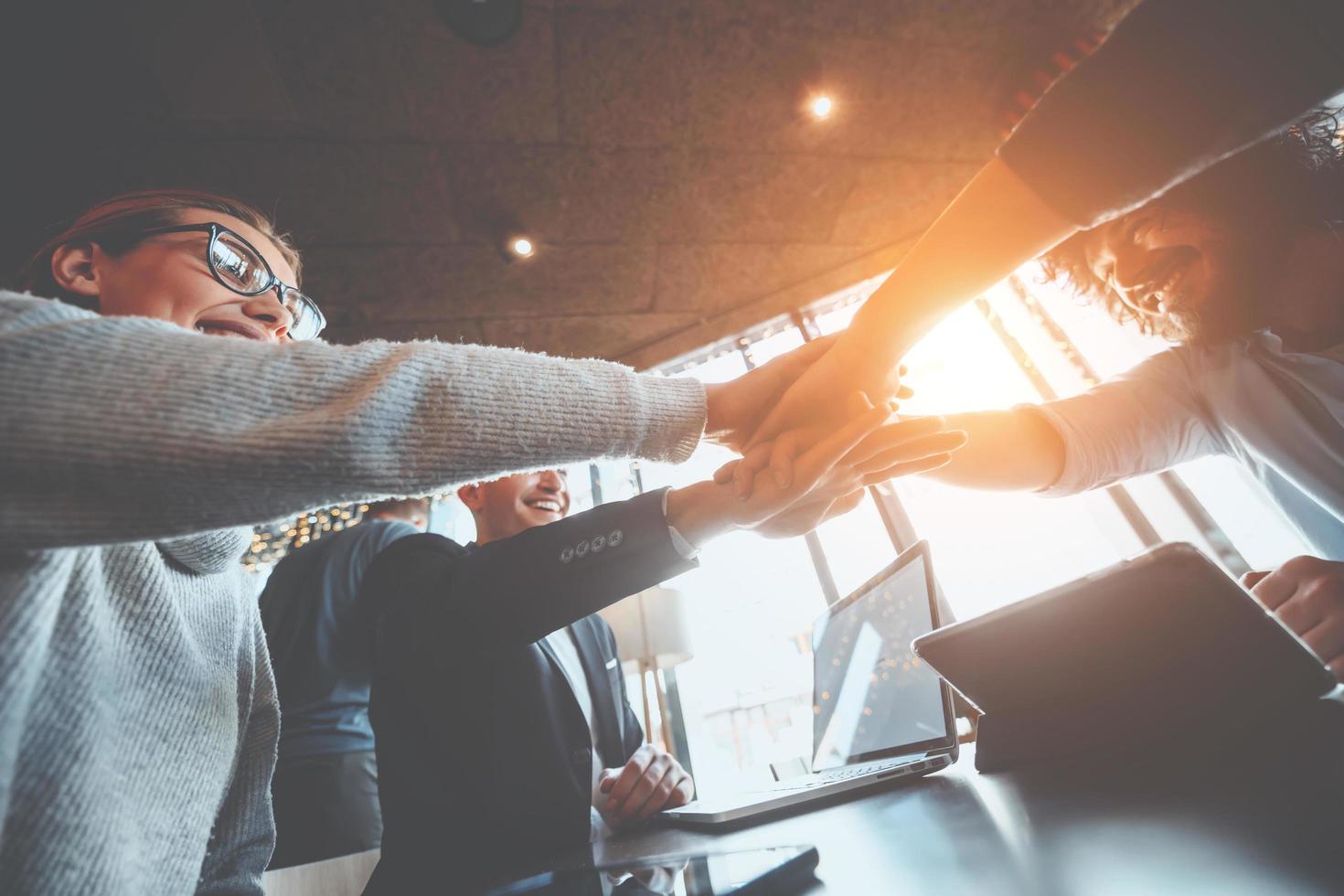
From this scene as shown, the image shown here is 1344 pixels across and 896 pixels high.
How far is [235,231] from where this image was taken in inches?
36.8

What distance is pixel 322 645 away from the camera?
1678mm

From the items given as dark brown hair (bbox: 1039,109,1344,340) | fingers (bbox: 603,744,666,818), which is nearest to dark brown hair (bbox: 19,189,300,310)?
fingers (bbox: 603,744,666,818)

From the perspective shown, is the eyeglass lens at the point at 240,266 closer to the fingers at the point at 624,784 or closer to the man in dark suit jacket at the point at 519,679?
the man in dark suit jacket at the point at 519,679

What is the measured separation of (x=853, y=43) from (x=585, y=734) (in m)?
3.30

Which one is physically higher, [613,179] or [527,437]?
[613,179]

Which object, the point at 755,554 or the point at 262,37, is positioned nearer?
the point at 262,37

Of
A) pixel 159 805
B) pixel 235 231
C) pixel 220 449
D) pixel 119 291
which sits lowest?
pixel 159 805

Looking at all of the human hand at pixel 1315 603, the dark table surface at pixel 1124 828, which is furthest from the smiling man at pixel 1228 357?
the dark table surface at pixel 1124 828

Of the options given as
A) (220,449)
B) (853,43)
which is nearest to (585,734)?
(220,449)

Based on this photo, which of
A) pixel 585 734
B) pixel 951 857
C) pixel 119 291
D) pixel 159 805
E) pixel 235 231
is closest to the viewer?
pixel 951 857

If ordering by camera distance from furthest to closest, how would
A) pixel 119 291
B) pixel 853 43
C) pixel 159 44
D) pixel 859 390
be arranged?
pixel 853 43 < pixel 159 44 < pixel 859 390 < pixel 119 291

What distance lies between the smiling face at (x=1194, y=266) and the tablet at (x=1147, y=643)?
1.33 m

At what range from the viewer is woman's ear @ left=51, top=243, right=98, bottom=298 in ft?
Answer: 2.66

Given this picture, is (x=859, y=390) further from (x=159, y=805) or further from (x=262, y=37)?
(x=262, y=37)
